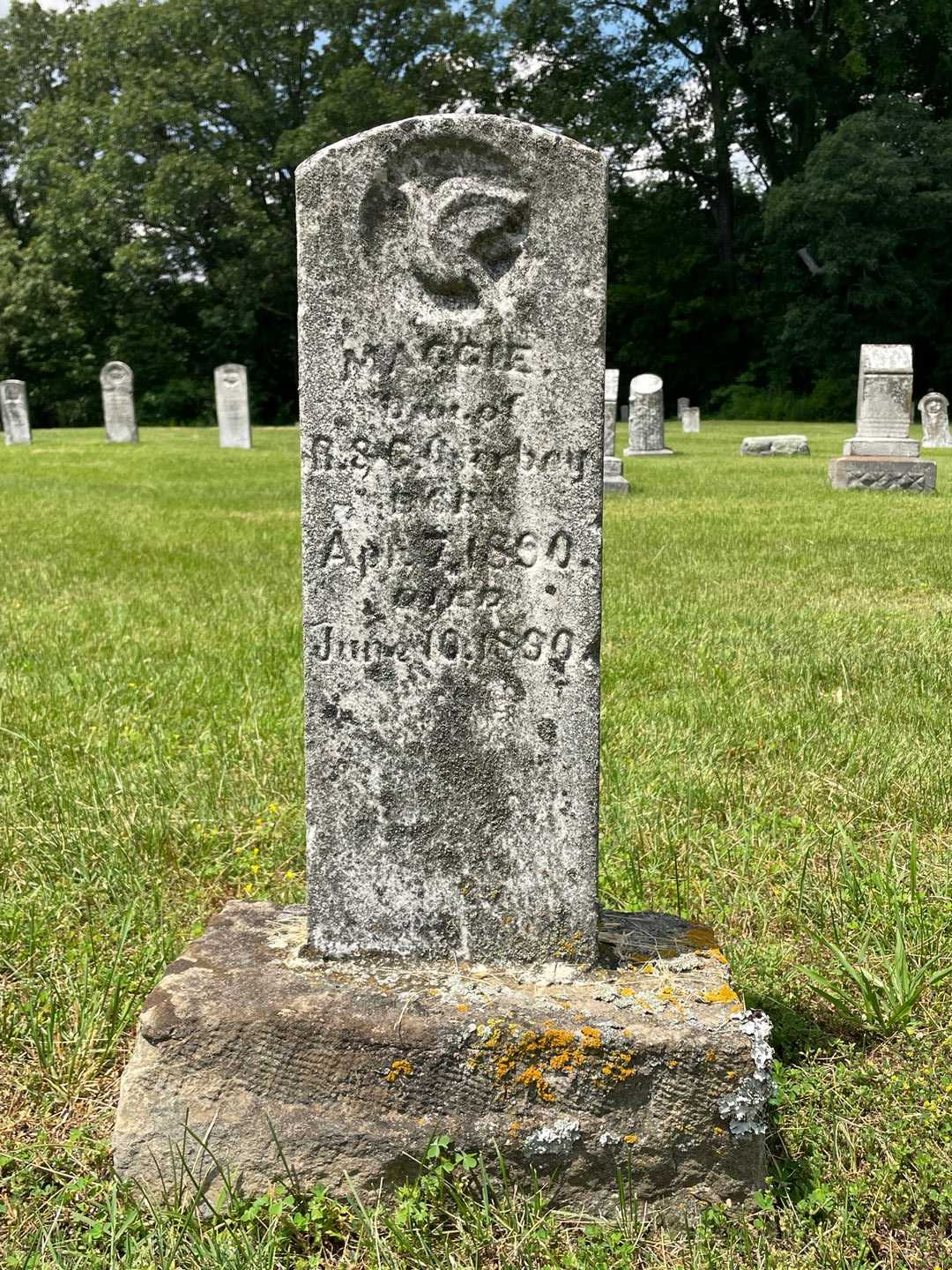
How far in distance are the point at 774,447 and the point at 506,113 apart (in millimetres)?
22106

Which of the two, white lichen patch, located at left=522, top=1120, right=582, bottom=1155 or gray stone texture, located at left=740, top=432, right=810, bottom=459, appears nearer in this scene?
white lichen patch, located at left=522, top=1120, right=582, bottom=1155

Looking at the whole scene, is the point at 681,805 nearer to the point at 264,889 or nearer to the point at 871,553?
the point at 264,889

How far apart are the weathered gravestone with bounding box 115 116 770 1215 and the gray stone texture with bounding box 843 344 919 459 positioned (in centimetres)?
1319

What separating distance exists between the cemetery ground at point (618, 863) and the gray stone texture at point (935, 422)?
48.7 ft

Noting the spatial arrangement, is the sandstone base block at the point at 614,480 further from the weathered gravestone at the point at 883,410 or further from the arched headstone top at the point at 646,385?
the arched headstone top at the point at 646,385

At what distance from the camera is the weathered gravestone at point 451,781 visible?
6.71ft

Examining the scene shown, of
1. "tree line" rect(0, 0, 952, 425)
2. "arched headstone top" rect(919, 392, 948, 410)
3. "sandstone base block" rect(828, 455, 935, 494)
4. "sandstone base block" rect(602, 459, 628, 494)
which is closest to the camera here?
"sandstone base block" rect(828, 455, 935, 494)

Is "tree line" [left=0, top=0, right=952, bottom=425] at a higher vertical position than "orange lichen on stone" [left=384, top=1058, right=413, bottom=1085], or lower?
higher

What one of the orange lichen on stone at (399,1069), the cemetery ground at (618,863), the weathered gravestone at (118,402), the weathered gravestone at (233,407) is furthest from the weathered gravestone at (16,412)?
the orange lichen on stone at (399,1069)

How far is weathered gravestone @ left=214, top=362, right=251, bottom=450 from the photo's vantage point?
822 inches

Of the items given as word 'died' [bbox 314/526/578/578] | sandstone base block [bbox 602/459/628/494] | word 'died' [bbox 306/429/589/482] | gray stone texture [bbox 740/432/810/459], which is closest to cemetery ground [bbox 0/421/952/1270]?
word 'died' [bbox 314/526/578/578]

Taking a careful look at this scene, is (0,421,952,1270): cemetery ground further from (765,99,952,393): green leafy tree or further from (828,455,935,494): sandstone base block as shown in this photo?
(765,99,952,393): green leafy tree

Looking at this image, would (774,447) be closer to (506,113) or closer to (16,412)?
(16,412)

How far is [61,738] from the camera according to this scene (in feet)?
13.3
